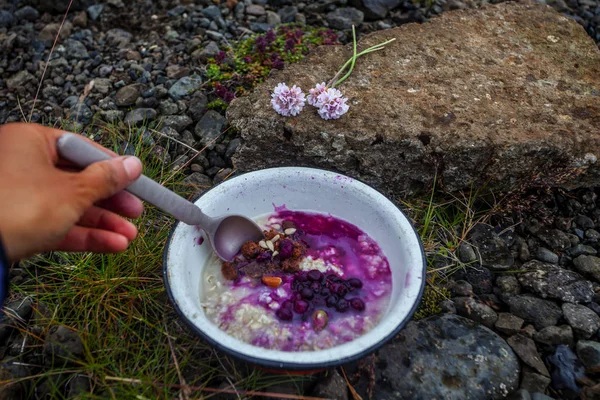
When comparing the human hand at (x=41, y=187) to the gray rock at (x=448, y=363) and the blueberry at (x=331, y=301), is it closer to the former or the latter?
the blueberry at (x=331, y=301)

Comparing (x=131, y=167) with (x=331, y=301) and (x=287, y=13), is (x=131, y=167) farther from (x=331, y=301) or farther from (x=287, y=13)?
(x=287, y=13)

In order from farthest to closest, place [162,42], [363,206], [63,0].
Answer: [63,0]
[162,42]
[363,206]

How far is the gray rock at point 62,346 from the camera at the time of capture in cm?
264

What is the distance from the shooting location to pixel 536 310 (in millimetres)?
2889

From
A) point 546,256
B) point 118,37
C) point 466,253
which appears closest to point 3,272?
point 466,253

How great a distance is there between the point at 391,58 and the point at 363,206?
145 cm

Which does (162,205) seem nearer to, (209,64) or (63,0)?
(209,64)

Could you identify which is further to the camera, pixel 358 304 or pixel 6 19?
pixel 6 19

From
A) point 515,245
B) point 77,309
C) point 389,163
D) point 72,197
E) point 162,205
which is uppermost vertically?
point 72,197

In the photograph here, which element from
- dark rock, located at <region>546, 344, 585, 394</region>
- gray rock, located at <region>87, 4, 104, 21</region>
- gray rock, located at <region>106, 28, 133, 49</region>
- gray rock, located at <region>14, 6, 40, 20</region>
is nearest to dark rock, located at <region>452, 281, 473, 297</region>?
dark rock, located at <region>546, 344, 585, 394</region>

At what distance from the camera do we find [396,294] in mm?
2490

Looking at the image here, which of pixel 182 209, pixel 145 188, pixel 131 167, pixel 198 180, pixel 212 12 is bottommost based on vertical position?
pixel 198 180

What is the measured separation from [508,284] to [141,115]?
2.93 m

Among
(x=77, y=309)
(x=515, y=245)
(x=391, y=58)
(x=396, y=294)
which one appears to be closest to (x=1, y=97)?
(x=77, y=309)
